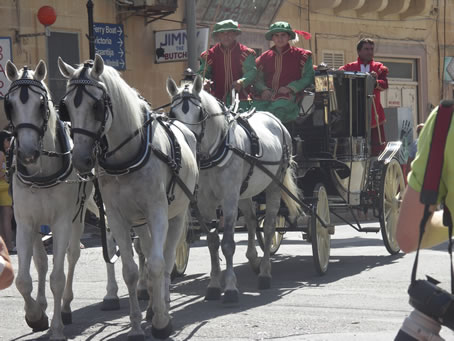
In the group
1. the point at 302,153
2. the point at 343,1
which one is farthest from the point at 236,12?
the point at 302,153

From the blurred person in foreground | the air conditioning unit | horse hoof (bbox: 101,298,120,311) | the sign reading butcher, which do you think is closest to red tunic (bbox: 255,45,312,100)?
horse hoof (bbox: 101,298,120,311)

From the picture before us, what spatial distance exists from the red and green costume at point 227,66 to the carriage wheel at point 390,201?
230 centimetres

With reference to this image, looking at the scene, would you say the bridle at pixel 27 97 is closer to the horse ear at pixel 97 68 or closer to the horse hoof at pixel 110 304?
the horse ear at pixel 97 68

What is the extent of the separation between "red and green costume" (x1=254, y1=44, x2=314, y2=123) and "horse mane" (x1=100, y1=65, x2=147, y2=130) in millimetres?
3993

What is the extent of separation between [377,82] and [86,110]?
6.70m

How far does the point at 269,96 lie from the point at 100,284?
2.73m

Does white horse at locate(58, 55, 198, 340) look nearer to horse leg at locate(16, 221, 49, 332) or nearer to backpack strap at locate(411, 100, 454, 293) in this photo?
horse leg at locate(16, 221, 49, 332)

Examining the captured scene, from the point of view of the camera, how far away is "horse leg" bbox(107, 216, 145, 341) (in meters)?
6.80

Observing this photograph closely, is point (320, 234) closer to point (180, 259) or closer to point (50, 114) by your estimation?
point (180, 259)

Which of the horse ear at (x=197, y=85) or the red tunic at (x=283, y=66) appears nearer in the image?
the horse ear at (x=197, y=85)

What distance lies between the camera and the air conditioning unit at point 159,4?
821 inches

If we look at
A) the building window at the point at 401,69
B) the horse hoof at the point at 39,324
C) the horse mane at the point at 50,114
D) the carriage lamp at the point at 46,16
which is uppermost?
the carriage lamp at the point at 46,16

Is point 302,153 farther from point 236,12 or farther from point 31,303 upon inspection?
point 236,12

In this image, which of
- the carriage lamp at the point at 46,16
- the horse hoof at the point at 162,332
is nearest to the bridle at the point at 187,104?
the horse hoof at the point at 162,332
